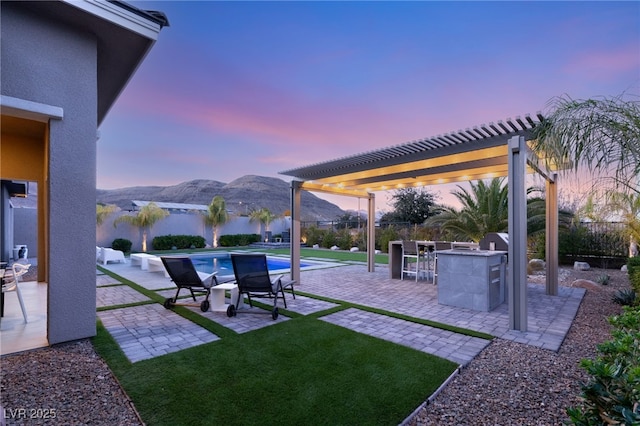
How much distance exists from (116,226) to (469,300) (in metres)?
20.4

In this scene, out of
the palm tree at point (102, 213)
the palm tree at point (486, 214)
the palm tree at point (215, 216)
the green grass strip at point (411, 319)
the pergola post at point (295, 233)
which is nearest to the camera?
the green grass strip at point (411, 319)

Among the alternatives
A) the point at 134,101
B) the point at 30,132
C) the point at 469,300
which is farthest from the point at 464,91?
the point at 134,101

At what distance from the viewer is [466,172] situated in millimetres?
8562

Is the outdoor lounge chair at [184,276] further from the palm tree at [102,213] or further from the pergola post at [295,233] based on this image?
the palm tree at [102,213]

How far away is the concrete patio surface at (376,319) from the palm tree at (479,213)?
294cm

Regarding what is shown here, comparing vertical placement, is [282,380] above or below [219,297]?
below

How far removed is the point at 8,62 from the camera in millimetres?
3676

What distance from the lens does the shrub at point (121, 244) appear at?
1825 cm

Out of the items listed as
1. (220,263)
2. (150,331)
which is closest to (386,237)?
(220,263)

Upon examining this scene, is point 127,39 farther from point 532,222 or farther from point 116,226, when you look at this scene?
point 116,226

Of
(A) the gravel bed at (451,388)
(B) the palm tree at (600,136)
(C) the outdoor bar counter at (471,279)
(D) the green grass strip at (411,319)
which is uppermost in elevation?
(B) the palm tree at (600,136)

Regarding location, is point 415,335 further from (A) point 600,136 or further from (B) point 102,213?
(B) point 102,213

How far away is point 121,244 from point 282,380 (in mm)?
19097

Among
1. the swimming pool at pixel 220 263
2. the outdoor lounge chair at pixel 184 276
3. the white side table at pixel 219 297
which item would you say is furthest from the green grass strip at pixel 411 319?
the swimming pool at pixel 220 263
